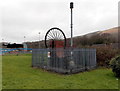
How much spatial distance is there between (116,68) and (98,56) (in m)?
4.85

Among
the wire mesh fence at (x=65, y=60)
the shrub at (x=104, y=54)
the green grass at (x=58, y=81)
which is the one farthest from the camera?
the shrub at (x=104, y=54)

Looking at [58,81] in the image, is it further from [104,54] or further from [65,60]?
[104,54]

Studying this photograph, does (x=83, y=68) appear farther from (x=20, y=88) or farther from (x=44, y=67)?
(x=20, y=88)

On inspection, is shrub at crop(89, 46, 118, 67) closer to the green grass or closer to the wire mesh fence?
the wire mesh fence

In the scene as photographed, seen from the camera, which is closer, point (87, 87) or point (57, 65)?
point (87, 87)

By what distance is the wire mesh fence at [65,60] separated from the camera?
9.62m

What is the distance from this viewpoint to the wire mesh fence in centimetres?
962

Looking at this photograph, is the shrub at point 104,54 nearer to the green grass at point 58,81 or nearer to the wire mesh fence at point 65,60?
the wire mesh fence at point 65,60

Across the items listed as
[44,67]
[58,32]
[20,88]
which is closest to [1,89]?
[20,88]

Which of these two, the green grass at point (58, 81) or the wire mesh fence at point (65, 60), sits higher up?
the wire mesh fence at point (65, 60)

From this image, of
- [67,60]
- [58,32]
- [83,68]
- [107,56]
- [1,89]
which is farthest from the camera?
[58,32]

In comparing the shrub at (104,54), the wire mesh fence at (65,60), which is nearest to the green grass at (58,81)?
the wire mesh fence at (65,60)

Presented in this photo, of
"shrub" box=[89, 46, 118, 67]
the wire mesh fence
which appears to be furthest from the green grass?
"shrub" box=[89, 46, 118, 67]

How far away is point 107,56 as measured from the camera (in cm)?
1306
